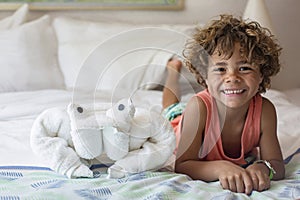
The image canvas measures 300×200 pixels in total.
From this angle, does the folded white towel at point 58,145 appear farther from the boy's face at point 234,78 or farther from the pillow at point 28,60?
the pillow at point 28,60

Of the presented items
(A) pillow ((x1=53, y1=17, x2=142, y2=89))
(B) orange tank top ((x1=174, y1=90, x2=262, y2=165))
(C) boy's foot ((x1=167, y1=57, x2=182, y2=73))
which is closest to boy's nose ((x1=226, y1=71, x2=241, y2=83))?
(B) orange tank top ((x1=174, y1=90, x2=262, y2=165))

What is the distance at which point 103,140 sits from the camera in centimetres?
120

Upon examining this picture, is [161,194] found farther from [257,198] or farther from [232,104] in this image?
[232,104]

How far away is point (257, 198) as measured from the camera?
3.68ft

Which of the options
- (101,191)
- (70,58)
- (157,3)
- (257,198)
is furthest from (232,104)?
(157,3)

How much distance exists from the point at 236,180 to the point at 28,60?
1395mm

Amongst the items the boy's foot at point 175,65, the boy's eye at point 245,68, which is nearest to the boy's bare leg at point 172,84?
the boy's foot at point 175,65

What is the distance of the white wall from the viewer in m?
2.69

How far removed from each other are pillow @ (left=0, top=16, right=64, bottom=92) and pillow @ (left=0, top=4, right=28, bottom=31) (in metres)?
0.07

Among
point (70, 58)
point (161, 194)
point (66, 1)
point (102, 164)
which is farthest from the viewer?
point (66, 1)

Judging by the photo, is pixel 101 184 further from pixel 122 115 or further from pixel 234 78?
pixel 234 78

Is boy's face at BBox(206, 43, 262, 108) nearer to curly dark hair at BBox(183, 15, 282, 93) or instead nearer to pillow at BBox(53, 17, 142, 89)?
curly dark hair at BBox(183, 15, 282, 93)

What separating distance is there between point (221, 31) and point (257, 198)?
0.46 m

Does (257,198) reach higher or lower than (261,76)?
lower
